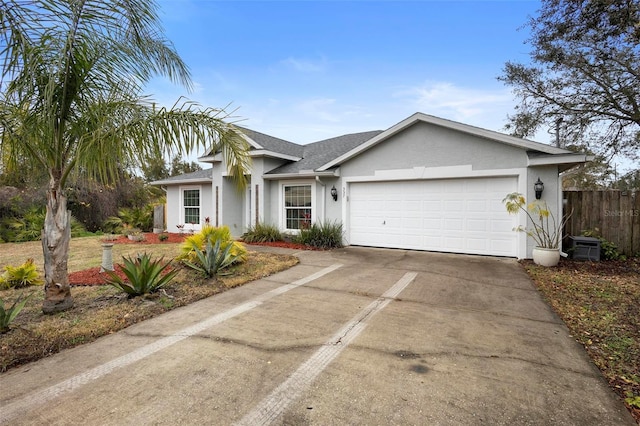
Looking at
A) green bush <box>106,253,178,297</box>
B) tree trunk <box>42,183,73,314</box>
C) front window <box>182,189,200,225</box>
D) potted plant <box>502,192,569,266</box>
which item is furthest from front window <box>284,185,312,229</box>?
tree trunk <box>42,183,73,314</box>

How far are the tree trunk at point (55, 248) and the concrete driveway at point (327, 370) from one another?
4.70ft

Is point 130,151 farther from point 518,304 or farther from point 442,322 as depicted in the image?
point 518,304

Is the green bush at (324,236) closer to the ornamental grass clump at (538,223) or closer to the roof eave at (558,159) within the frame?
the ornamental grass clump at (538,223)

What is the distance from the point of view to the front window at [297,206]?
1216cm

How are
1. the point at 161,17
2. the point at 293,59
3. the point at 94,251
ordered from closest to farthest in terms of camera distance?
the point at 161,17
the point at 94,251
the point at 293,59

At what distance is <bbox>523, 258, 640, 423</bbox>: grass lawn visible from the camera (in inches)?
122

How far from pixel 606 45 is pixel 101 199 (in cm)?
2418

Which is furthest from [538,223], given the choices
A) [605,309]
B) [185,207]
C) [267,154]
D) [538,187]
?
[185,207]

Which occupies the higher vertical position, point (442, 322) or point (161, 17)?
point (161, 17)

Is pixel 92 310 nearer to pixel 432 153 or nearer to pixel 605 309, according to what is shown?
pixel 605 309

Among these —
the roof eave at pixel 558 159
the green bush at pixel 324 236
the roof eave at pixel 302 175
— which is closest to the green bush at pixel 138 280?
the green bush at pixel 324 236

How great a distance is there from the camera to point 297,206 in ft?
40.9

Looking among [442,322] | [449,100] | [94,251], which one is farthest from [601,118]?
[94,251]

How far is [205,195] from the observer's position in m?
15.1
